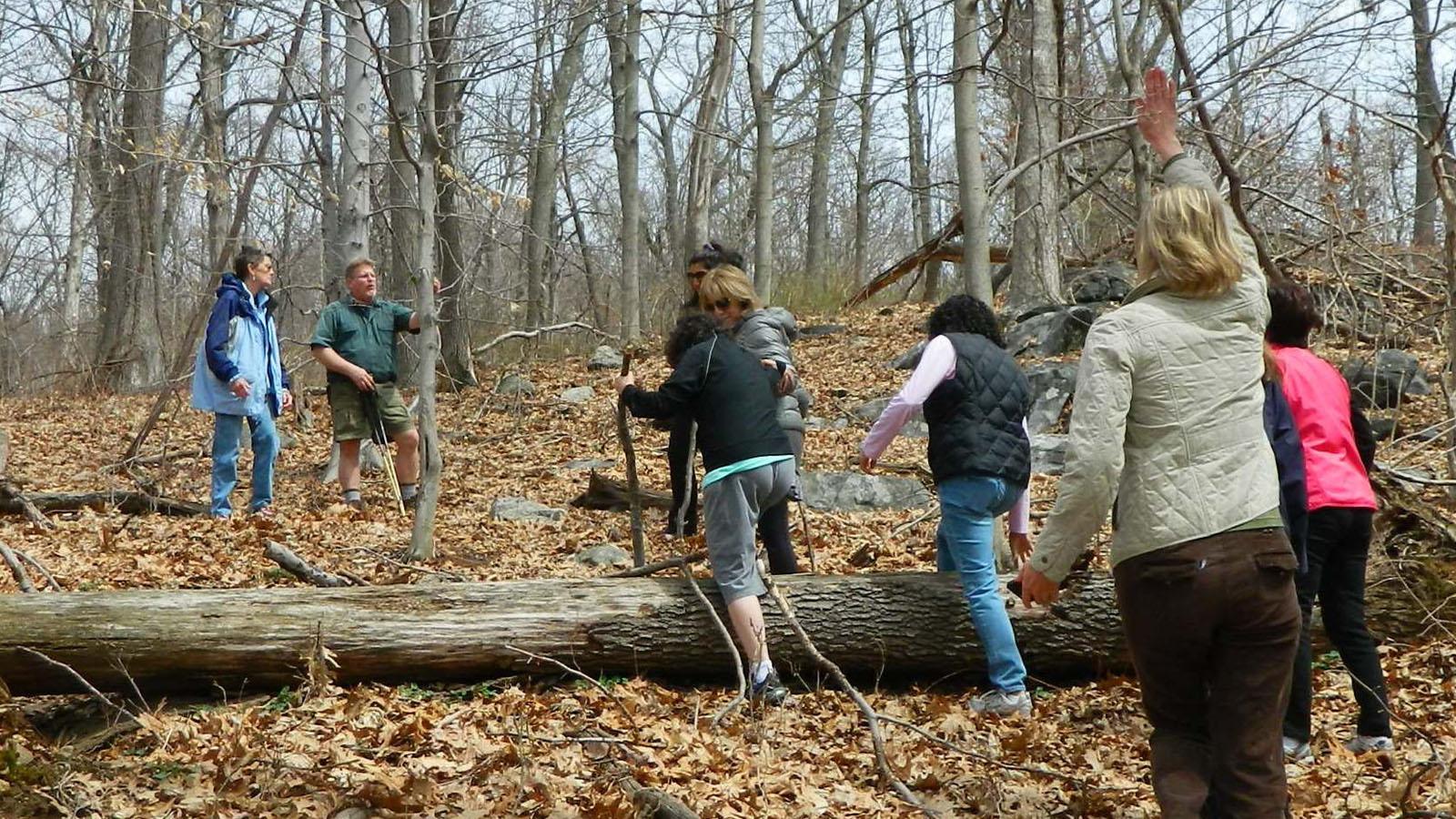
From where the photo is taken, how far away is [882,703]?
5.23 m

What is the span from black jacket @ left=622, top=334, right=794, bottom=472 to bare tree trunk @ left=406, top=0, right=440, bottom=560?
86.2 inches

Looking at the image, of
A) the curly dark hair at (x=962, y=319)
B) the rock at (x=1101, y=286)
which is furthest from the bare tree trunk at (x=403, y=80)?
the rock at (x=1101, y=286)

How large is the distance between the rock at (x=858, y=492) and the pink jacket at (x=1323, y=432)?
15.5 ft

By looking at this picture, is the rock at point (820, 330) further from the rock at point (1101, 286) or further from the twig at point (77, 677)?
the twig at point (77, 677)

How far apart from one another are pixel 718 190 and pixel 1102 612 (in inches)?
1185

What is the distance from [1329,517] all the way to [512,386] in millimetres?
11464

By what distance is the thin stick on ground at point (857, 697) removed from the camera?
4.00 meters

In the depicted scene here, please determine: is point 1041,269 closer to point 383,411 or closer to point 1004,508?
point 383,411

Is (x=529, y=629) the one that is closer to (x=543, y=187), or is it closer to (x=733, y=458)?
(x=733, y=458)

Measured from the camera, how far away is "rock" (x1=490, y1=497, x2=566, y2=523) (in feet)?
28.6

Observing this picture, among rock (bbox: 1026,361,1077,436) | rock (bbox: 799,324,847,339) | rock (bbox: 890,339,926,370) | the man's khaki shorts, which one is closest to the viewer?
the man's khaki shorts

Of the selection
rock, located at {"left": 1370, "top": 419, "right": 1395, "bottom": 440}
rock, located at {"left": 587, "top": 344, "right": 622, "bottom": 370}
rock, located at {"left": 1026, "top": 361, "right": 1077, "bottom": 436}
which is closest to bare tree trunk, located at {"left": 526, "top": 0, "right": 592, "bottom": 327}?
rock, located at {"left": 587, "top": 344, "right": 622, "bottom": 370}

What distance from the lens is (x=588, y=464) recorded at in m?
10.9

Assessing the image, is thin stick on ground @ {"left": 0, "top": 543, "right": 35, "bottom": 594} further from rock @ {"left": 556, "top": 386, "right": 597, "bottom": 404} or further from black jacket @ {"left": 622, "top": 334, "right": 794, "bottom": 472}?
rock @ {"left": 556, "top": 386, "right": 597, "bottom": 404}
